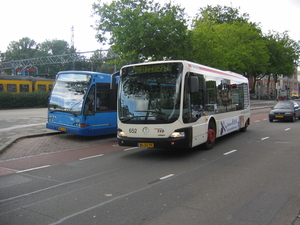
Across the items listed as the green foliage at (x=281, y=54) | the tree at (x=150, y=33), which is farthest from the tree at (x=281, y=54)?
the tree at (x=150, y=33)

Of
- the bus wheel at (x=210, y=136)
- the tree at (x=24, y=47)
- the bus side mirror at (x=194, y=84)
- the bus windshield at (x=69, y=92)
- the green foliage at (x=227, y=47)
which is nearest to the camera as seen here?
the bus side mirror at (x=194, y=84)

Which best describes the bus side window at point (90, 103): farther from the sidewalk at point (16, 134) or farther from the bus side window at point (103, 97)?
the sidewalk at point (16, 134)

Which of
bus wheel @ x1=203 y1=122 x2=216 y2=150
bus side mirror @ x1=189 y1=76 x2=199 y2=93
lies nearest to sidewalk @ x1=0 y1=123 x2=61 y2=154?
bus side mirror @ x1=189 y1=76 x2=199 y2=93

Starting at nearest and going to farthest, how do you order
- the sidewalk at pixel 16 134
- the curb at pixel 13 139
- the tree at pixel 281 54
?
the curb at pixel 13 139, the sidewalk at pixel 16 134, the tree at pixel 281 54

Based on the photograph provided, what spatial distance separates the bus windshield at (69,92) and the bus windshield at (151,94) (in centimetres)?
367

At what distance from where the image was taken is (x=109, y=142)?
12594mm

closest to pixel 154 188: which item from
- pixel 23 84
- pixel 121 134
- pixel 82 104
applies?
pixel 121 134

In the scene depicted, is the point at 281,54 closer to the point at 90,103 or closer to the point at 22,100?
the point at 22,100

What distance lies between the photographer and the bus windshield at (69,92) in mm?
12398

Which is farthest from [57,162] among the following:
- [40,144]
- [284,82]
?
[284,82]

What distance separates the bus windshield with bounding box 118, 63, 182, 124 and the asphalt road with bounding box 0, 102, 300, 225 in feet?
4.18

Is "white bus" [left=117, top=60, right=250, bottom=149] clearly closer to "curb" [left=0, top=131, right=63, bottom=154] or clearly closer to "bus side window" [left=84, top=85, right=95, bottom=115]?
"bus side window" [left=84, top=85, right=95, bottom=115]

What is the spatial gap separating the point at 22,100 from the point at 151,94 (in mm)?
30685

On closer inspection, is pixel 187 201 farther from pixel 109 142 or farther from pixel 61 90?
pixel 61 90
